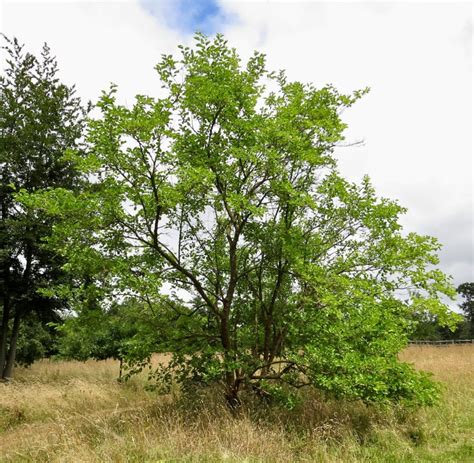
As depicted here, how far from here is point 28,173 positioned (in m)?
15.3

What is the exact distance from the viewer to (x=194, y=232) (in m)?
8.51

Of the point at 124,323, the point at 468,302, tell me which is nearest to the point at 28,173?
the point at 124,323

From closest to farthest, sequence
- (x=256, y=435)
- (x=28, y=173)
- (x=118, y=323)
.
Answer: (x=256, y=435), (x=118, y=323), (x=28, y=173)

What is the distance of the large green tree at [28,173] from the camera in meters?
14.5

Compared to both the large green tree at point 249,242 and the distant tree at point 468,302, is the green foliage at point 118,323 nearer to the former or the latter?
the large green tree at point 249,242

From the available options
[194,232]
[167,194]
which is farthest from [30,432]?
[167,194]

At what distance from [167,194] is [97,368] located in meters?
14.3

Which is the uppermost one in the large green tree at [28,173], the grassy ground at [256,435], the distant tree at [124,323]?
the large green tree at [28,173]

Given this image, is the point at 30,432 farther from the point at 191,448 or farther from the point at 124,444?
the point at 191,448

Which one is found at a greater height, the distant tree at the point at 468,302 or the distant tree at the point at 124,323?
the distant tree at the point at 468,302

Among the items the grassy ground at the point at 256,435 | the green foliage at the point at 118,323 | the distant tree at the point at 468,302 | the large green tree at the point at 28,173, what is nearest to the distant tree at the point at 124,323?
the green foliage at the point at 118,323

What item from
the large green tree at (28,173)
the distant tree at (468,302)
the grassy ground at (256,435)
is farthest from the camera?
the distant tree at (468,302)

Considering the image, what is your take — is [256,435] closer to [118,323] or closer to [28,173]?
[118,323]

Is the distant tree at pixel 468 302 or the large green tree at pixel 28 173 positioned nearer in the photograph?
the large green tree at pixel 28 173
